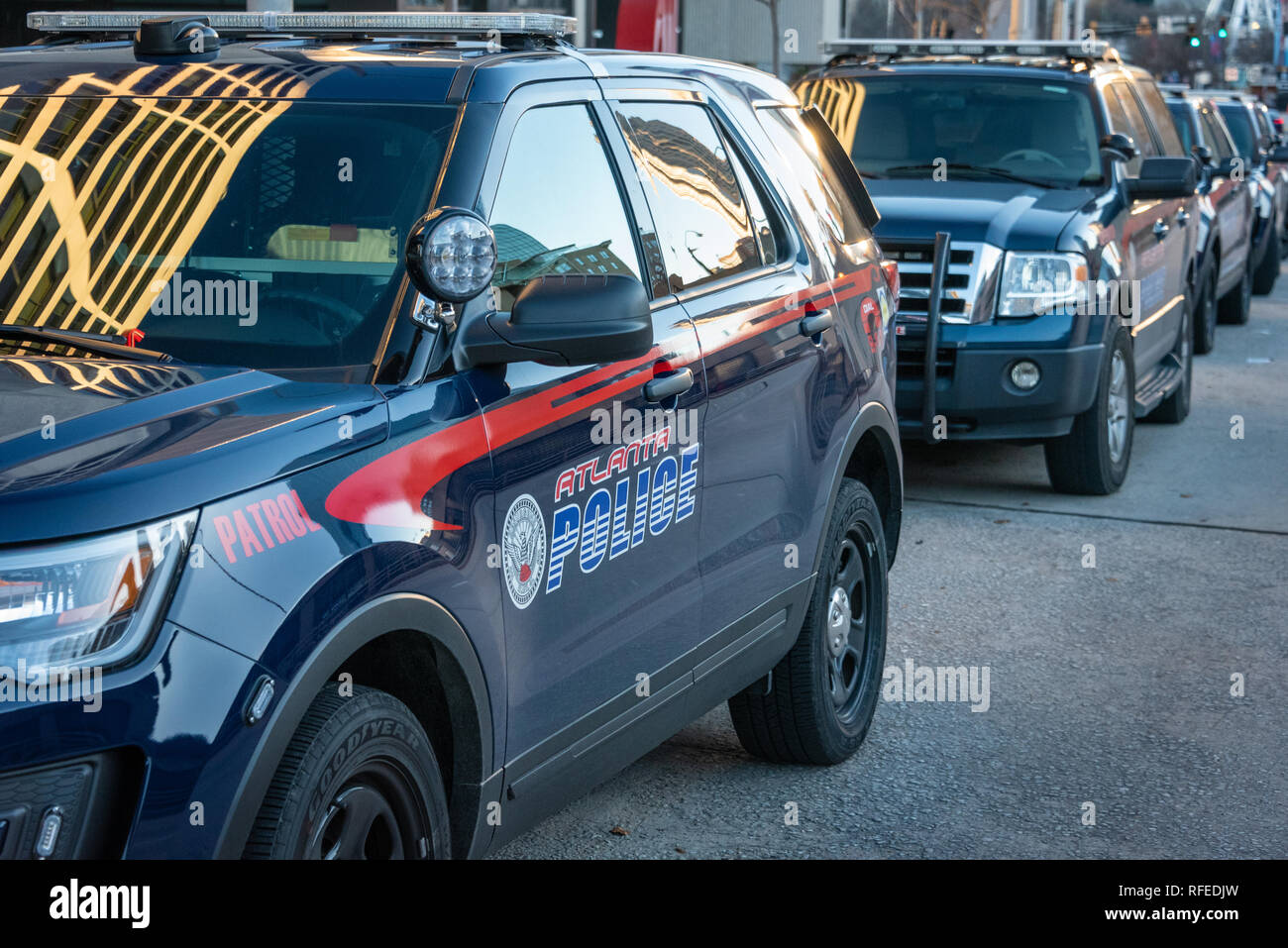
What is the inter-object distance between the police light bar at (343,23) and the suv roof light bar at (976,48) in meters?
6.58

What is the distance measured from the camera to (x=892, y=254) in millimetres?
8844

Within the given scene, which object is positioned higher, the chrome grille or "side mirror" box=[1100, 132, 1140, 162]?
"side mirror" box=[1100, 132, 1140, 162]

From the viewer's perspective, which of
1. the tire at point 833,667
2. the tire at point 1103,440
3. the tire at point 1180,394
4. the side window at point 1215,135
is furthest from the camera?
the side window at point 1215,135

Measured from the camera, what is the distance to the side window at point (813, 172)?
5.10 meters

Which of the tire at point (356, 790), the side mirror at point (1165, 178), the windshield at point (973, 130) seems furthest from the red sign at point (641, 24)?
the tire at point (356, 790)

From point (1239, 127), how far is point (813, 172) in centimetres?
1812

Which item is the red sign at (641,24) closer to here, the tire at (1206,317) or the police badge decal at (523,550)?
the tire at (1206,317)

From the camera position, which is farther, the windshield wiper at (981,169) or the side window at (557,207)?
the windshield wiper at (981,169)

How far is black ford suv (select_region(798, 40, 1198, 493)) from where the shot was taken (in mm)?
8609

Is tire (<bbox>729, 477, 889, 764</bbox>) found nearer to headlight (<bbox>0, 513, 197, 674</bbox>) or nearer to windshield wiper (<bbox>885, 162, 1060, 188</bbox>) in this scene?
headlight (<bbox>0, 513, 197, 674</bbox>)

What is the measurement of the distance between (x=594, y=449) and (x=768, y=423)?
3.10ft

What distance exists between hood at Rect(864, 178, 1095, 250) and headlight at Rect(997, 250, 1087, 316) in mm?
78

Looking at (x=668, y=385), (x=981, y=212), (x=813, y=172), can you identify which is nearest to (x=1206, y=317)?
(x=981, y=212)

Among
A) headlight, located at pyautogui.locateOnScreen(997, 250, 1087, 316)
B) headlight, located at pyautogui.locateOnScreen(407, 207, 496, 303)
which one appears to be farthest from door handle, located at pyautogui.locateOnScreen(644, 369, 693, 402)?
headlight, located at pyautogui.locateOnScreen(997, 250, 1087, 316)
